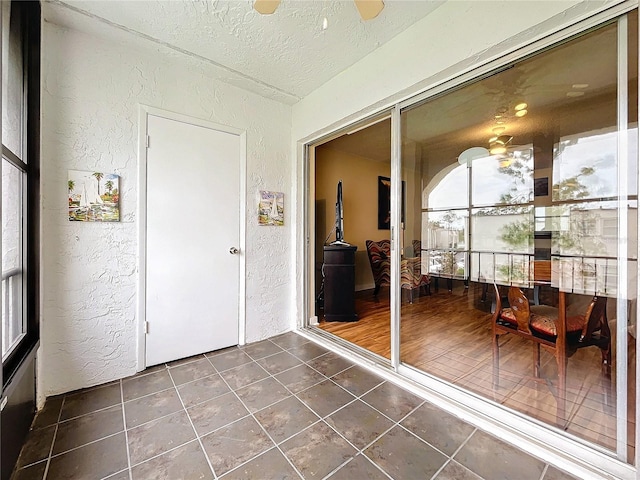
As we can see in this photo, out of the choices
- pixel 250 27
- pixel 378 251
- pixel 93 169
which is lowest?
pixel 378 251

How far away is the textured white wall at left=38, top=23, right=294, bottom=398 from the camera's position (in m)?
1.79

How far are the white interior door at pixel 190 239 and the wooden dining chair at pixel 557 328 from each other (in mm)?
2331

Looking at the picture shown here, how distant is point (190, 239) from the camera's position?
2.34 metres

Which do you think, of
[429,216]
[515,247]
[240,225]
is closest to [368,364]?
[429,216]

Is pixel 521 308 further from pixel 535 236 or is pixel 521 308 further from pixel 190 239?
pixel 190 239

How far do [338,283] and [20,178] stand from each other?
2900 mm

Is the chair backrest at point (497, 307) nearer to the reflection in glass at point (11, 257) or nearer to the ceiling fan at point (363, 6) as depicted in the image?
the ceiling fan at point (363, 6)

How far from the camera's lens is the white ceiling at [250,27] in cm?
169

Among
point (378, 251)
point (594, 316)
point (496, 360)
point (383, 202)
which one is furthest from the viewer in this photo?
point (383, 202)

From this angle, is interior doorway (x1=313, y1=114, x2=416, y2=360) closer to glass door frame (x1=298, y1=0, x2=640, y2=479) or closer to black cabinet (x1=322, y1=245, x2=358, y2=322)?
black cabinet (x1=322, y1=245, x2=358, y2=322)

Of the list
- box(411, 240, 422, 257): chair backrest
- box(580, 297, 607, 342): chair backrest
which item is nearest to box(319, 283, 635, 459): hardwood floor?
box(580, 297, 607, 342): chair backrest

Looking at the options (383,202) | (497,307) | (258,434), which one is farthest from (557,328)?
(383,202)

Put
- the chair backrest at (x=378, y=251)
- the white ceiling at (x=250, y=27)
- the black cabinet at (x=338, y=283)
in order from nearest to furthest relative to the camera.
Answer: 1. the white ceiling at (x=250, y=27)
2. the black cabinet at (x=338, y=283)
3. the chair backrest at (x=378, y=251)

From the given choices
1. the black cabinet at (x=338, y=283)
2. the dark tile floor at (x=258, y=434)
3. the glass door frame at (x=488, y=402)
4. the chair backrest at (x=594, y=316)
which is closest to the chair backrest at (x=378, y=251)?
the black cabinet at (x=338, y=283)
